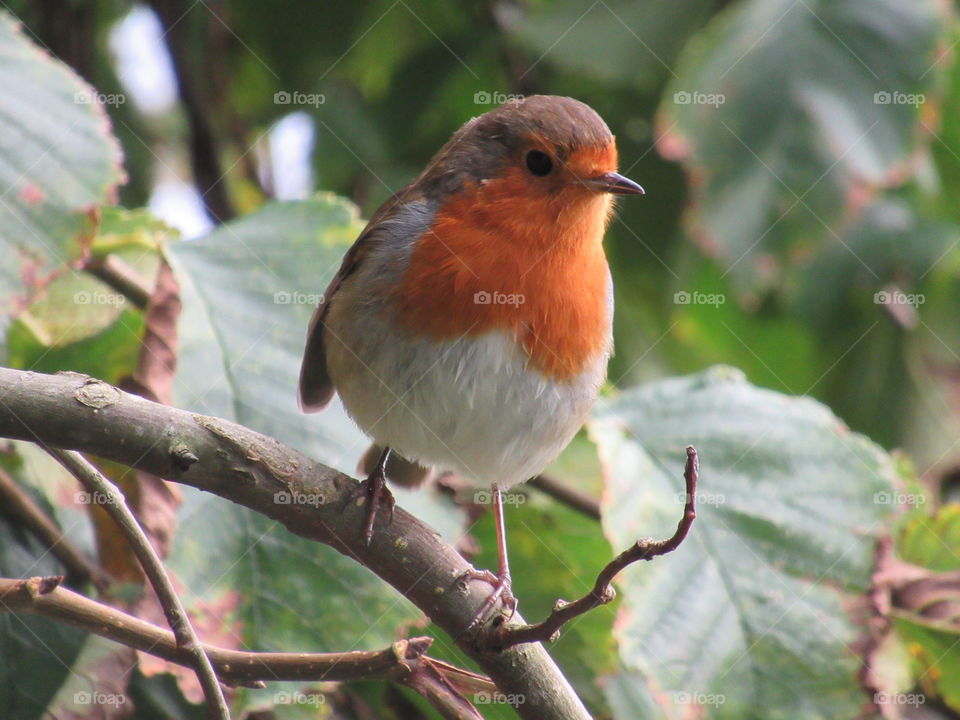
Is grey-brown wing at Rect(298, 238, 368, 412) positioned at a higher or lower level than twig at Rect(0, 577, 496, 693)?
higher

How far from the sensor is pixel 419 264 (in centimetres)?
278

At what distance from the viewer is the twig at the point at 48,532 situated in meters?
2.57

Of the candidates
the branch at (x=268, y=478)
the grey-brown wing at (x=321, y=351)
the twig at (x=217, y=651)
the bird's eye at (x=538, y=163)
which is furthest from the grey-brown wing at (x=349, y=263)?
the twig at (x=217, y=651)

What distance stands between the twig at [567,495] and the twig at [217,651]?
113cm

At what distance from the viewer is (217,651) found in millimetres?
1965

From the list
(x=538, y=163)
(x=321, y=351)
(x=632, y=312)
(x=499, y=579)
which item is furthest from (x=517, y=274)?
(x=632, y=312)

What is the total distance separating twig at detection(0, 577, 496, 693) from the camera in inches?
70.5

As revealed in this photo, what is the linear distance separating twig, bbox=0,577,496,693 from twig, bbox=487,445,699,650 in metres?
0.21

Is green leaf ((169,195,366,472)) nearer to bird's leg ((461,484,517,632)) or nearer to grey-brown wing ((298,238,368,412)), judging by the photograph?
grey-brown wing ((298,238,368,412))

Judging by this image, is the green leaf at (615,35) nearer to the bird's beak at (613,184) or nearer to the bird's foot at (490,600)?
the bird's beak at (613,184)

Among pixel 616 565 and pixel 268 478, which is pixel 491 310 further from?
pixel 616 565

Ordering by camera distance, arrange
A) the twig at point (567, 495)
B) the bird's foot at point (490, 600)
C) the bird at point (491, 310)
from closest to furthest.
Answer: the bird's foot at point (490, 600)
the bird at point (491, 310)
the twig at point (567, 495)

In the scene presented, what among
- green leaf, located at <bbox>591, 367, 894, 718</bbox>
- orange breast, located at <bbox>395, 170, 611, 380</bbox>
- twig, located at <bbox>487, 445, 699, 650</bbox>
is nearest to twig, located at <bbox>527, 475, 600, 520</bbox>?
green leaf, located at <bbox>591, 367, 894, 718</bbox>

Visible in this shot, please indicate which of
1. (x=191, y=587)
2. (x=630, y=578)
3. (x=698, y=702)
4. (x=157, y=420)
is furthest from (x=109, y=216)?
(x=698, y=702)
